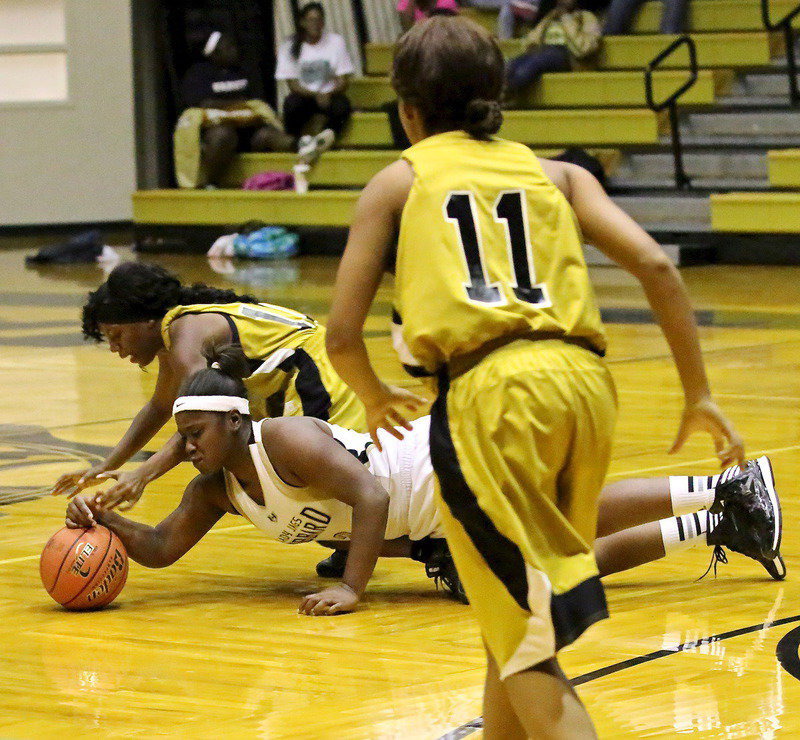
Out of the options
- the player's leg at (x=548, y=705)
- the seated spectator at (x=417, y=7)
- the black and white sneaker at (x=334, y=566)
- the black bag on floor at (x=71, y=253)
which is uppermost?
the seated spectator at (x=417, y=7)

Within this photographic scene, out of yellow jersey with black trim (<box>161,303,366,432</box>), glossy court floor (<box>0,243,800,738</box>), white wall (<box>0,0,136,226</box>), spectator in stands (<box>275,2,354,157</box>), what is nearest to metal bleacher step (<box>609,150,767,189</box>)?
spectator in stands (<box>275,2,354,157</box>)

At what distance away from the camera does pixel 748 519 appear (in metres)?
4.27

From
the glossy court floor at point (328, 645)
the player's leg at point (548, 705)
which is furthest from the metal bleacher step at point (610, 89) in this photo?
the player's leg at point (548, 705)

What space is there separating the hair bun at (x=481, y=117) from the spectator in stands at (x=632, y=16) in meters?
13.6

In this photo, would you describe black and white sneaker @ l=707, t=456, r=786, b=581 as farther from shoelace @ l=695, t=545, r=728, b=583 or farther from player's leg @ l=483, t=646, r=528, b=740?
player's leg @ l=483, t=646, r=528, b=740

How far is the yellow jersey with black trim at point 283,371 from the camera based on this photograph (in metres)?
4.68

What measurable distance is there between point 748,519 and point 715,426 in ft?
5.60

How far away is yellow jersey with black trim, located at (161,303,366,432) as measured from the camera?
4.68 m

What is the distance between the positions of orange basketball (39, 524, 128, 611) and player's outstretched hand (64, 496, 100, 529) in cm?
2

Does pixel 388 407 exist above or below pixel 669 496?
above

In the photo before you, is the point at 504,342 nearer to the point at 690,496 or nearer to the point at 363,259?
the point at 363,259

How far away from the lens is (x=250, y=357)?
471cm

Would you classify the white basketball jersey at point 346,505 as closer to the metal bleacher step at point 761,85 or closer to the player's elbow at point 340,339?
the player's elbow at point 340,339

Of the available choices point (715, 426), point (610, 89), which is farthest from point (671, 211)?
point (715, 426)
